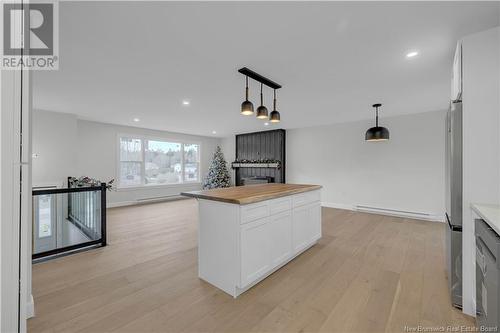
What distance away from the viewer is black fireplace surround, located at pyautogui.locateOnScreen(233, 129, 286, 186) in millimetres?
7176

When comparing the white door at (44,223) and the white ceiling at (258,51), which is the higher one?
the white ceiling at (258,51)

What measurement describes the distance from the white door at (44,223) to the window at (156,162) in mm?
3055

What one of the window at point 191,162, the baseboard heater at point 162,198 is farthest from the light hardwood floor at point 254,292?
the window at point 191,162

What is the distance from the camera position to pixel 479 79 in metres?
1.78

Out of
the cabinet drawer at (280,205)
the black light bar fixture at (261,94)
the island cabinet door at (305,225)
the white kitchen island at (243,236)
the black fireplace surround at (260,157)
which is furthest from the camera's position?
the black fireplace surround at (260,157)

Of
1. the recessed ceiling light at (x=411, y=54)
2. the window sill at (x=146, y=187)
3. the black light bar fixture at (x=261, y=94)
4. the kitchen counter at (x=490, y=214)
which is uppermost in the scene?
the recessed ceiling light at (x=411, y=54)

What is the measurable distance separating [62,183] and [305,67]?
599 cm

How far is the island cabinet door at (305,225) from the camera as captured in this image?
2.87 meters

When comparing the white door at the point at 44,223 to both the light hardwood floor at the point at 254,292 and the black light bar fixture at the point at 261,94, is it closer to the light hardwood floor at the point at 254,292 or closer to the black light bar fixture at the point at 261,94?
the light hardwood floor at the point at 254,292

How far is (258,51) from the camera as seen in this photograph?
7.43 feet

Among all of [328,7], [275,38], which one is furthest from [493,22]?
[275,38]

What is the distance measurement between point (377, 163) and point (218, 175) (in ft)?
16.9

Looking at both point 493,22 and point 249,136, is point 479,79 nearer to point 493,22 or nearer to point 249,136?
point 493,22

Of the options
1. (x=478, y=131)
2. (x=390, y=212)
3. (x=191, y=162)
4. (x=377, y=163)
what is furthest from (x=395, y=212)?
(x=191, y=162)
